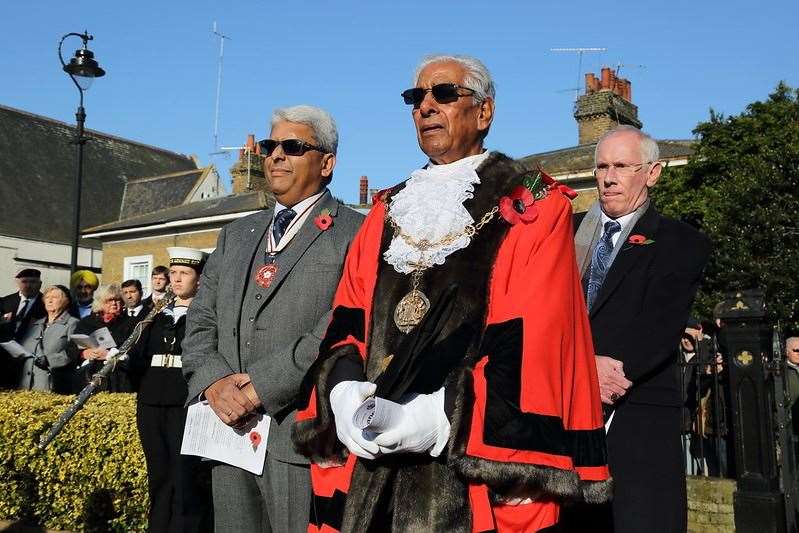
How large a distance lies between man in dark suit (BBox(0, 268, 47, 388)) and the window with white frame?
17.3m

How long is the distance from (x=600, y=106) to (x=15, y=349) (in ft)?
62.9

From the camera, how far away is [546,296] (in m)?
2.58

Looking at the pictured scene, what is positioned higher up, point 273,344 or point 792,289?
point 792,289

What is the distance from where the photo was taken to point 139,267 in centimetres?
2730

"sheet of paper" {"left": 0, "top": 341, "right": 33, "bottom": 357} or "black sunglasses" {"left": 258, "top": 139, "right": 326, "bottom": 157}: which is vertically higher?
"black sunglasses" {"left": 258, "top": 139, "right": 326, "bottom": 157}

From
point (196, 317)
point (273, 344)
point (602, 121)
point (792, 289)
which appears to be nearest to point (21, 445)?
point (196, 317)

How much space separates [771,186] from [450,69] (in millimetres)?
16995

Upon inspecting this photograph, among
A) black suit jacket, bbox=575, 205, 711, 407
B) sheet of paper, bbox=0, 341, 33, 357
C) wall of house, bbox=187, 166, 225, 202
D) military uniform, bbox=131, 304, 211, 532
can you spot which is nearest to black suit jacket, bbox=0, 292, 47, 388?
sheet of paper, bbox=0, 341, 33, 357

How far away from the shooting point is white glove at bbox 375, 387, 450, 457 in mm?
2334

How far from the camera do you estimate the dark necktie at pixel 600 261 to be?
3760 millimetres

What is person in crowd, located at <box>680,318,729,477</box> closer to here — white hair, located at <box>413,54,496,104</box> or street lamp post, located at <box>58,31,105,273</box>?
white hair, located at <box>413,54,496,104</box>

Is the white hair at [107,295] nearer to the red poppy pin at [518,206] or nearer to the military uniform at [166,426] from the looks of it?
the military uniform at [166,426]

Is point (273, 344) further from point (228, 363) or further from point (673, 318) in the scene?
point (673, 318)

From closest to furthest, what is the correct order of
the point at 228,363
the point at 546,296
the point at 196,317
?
Result: the point at 546,296, the point at 228,363, the point at 196,317
